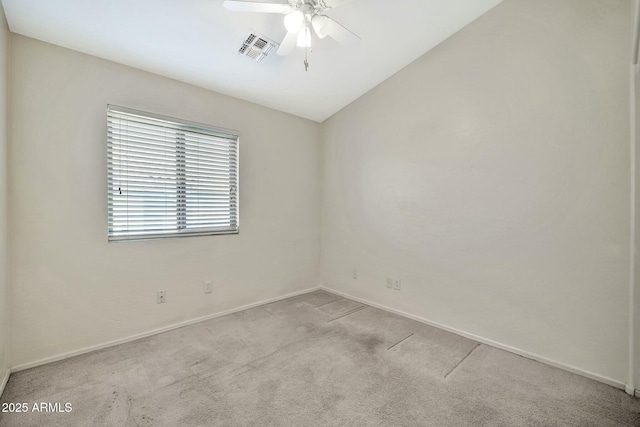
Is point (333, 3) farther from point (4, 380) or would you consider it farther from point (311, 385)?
point (4, 380)

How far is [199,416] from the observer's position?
5.10 feet

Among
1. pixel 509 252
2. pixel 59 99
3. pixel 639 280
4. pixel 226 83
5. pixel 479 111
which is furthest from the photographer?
pixel 226 83

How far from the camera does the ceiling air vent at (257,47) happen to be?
2240 mm

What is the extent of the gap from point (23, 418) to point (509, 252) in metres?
3.42

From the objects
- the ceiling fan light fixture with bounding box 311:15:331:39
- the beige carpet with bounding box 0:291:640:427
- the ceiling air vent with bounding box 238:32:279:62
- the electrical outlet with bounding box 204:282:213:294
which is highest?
the ceiling air vent with bounding box 238:32:279:62

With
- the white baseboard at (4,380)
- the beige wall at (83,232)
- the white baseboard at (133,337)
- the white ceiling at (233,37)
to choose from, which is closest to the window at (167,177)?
the beige wall at (83,232)

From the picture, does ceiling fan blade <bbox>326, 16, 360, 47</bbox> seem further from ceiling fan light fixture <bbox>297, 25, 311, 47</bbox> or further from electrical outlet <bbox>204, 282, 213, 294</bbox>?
electrical outlet <bbox>204, 282, 213, 294</bbox>

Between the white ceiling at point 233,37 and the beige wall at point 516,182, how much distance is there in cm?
31

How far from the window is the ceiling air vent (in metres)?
0.89

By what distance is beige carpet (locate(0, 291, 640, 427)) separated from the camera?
154 centimetres

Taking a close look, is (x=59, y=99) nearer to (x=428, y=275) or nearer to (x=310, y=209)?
(x=310, y=209)

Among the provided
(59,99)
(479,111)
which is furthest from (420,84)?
(59,99)

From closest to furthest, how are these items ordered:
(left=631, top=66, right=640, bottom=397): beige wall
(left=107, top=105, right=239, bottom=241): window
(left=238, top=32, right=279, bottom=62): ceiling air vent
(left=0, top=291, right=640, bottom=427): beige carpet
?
(left=0, top=291, right=640, bottom=427): beige carpet → (left=631, top=66, right=640, bottom=397): beige wall → (left=238, top=32, right=279, bottom=62): ceiling air vent → (left=107, top=105, right=239, bottom=241): window

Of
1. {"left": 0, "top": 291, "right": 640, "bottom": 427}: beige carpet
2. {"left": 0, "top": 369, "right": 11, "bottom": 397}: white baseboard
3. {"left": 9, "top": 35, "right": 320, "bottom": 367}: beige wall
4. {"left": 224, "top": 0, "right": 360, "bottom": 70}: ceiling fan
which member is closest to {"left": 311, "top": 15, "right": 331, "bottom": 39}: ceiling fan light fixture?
{"left": 224, "top": 0, "right": 360, "bottom": 70}: ceiling fan
